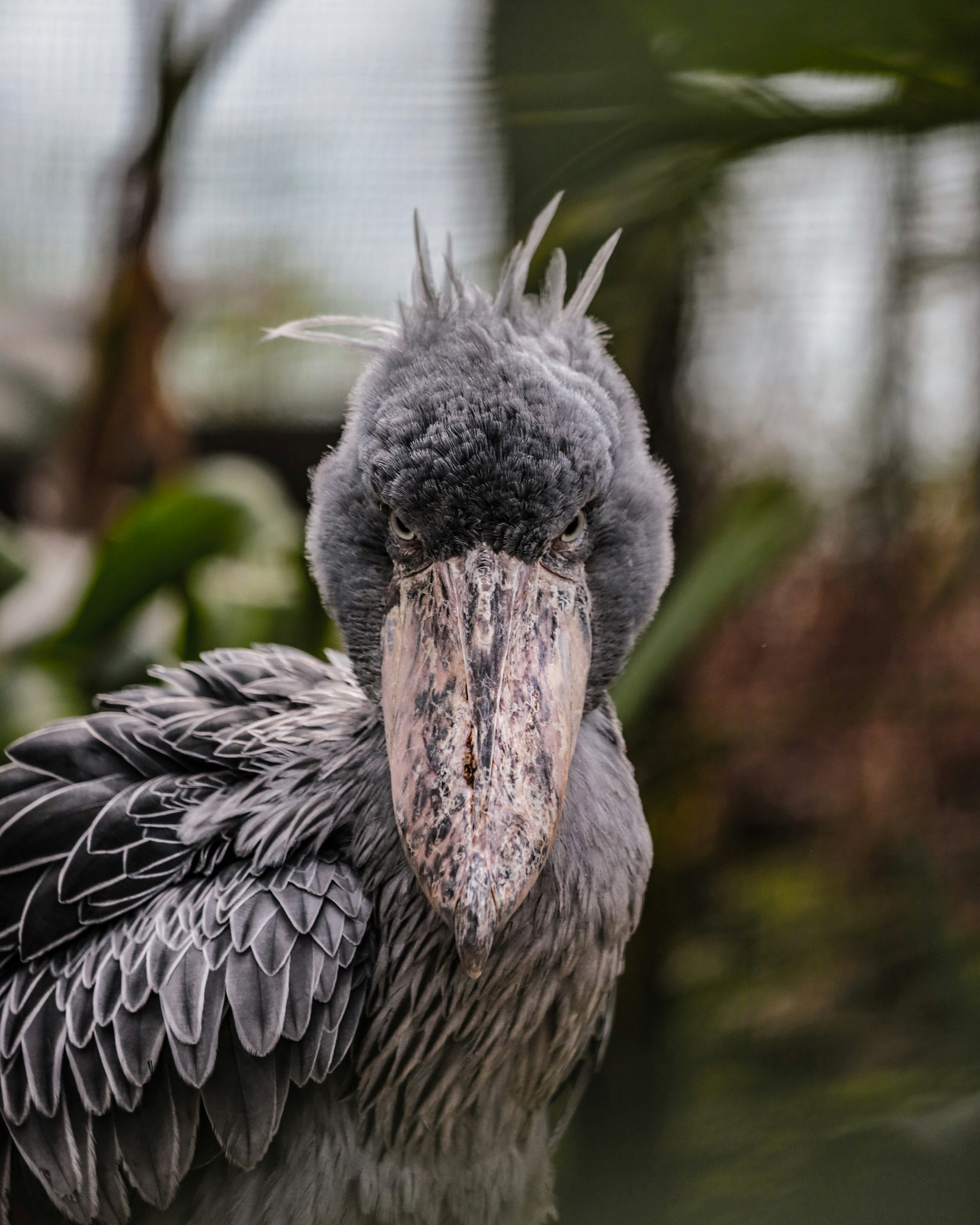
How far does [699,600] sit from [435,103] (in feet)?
3.36

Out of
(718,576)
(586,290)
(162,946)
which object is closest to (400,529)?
(586,290)

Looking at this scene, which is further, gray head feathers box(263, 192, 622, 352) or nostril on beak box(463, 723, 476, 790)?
gray head feathers box(263, 192, 622, 352)

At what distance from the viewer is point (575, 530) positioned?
116 cm

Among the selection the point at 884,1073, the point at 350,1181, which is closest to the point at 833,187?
the point at 884,1073

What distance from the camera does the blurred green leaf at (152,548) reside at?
220 centimetres

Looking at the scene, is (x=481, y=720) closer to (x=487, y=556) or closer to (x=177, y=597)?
(x=487, y=556)

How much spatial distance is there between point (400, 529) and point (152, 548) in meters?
1.22

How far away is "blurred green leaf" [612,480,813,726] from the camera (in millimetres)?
2025

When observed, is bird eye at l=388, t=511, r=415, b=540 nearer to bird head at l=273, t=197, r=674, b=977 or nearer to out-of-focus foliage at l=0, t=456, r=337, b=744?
bird head at l=273, t=197, r=674, b=977

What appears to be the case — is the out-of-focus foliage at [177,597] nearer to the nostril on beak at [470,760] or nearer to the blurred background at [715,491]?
the blurred background at [715,491]

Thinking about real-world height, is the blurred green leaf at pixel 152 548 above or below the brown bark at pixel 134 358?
below

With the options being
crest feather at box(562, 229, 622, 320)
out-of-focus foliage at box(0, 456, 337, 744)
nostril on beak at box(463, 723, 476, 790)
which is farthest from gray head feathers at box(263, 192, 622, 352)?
out-of-focus foliage at box(0, 456, 337, 744)

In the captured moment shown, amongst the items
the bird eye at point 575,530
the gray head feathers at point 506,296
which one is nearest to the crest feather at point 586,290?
the gray head feathers at point 506,296

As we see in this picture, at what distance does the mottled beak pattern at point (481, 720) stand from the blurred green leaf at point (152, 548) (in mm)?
1170
